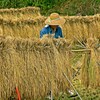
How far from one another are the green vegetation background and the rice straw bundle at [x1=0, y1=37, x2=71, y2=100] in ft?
50.6

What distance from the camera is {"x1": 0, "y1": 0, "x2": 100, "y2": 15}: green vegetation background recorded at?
23719mm

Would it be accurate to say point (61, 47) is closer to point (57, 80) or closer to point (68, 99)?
point (57, 80)

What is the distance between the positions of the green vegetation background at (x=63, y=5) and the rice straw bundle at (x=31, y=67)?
15.4 metres

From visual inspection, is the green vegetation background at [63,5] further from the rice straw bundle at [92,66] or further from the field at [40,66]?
the field at [40,66]

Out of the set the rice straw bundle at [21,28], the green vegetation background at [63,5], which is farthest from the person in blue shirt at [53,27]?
the green vegetation background at [63,5]

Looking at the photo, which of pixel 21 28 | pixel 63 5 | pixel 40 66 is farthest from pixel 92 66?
pixel 63 5

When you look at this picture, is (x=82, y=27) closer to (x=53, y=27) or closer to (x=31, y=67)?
(x=53, y=27)

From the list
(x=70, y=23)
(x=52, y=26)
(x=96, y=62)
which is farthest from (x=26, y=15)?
(x=96, y=62)

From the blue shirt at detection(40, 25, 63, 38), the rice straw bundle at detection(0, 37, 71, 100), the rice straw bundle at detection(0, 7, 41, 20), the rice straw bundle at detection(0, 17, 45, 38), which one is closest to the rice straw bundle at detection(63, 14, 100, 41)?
the rice straw bundle at detection(0, 17, 45, 38)

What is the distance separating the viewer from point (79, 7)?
23.8 metres

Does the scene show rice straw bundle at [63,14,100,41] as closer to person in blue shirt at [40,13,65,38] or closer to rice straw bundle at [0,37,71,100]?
person in blue shirt at [40,13,65,38]

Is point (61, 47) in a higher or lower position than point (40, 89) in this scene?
higher

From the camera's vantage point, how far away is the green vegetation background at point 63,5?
77.8 ft

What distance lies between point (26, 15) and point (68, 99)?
32.7ft
